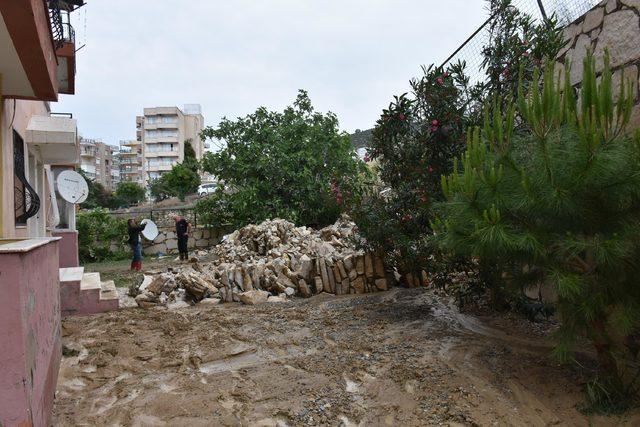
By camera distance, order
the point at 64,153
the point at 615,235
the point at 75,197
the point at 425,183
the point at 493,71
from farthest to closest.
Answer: the point at 75,197 → the point at 64,153 → the point at 425,183 → the point at 493,71 → the point at 615,235

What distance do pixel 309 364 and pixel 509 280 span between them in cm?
214

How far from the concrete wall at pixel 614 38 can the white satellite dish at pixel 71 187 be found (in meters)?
10.5

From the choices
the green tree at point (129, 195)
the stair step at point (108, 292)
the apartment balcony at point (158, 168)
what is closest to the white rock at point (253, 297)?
the stair step at point (108, 292)

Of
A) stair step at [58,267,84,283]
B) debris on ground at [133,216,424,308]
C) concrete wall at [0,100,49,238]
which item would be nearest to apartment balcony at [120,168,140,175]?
debris on ground at [133,216,424,308]

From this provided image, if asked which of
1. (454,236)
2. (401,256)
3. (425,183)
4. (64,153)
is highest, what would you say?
(64,153)

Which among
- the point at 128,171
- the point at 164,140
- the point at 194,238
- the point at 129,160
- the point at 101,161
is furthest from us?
the point at 129,160

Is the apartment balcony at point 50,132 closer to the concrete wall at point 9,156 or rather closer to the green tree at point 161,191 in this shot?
the concrete wall at point 9,156

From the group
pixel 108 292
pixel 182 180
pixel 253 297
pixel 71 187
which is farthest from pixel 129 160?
pixel 253 297

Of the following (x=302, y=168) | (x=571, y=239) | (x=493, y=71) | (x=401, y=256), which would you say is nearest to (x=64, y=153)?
(x=401, y=256)

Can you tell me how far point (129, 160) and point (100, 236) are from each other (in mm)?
87346

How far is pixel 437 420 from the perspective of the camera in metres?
3.67

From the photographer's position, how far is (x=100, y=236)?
20281 millimetres

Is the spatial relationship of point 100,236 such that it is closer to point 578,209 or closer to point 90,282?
point 90,282

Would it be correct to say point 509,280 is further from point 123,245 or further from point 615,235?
point 123,245
